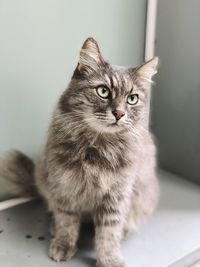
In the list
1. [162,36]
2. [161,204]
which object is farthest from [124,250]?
[162,36]

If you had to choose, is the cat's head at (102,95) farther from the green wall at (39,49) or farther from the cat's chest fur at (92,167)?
Result: the green wall at (39,49)

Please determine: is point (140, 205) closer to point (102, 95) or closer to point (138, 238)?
point (138, 238)

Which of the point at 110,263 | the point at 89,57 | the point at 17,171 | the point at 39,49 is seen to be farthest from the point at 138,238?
the point at 39,49

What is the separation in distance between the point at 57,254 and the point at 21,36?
765mm

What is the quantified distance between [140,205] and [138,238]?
0.11m

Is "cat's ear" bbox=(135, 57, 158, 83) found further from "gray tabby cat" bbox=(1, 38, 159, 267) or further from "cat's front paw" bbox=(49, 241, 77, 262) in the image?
"cat's front paw" bbox=(49, 241, 77, 262)

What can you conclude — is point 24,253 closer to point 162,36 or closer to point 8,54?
point 8,54

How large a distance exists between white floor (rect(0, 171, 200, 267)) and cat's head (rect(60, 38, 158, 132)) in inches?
16.4

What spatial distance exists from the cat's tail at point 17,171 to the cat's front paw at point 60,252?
0.33 m

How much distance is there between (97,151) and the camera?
1.15 m

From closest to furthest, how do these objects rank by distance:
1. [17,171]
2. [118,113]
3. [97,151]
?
[118,113] → [97,151] → [17,171]

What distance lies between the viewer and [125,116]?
107cm

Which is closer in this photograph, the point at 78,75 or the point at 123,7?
the point at 78,75

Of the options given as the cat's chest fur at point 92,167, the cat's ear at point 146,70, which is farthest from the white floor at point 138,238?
the cat's ear at point 146,70
